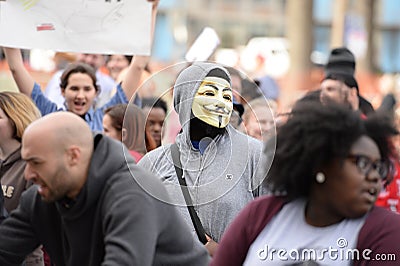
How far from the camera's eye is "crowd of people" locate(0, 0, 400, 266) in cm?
376

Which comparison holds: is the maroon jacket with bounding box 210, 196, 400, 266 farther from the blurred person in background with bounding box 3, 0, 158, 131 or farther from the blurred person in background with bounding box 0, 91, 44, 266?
the blurred person in background with bounding box 3, 0, 158, 131

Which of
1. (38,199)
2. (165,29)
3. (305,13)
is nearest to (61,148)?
(38,199)

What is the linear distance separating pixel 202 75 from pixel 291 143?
4.23 ft

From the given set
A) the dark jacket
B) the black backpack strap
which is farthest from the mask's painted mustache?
the dark jacket

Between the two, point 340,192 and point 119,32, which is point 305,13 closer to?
point 119,32

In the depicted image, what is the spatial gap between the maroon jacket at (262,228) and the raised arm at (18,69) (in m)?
3.42

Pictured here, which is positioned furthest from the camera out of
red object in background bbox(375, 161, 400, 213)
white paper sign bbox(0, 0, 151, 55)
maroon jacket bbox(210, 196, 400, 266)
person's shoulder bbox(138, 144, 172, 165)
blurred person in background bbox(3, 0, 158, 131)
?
blurred person in background bbox(3, 0, 158, 131)

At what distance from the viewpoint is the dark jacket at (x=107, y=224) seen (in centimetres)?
412

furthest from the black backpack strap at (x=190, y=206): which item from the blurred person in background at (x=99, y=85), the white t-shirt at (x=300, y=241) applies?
the blurred person in background at (x=99, y=85)

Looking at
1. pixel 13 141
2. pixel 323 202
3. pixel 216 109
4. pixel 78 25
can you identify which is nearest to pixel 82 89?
pixel 78 25

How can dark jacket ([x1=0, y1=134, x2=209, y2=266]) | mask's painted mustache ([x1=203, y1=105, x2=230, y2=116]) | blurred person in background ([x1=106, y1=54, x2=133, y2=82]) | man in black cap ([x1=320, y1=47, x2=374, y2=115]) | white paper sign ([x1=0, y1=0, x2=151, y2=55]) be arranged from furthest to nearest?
1. blurred person in background ([x1=106, y1=54, x2=133, y2=82])
2. man in black cap ([x1=320, y1=47, x2=374, y2=115])
3. white paper sign ([x1=0, y1=0, x2=151, y2=55])
4. mask's painted mustache ([x1=203, y1=105, x2=230, y2=116])
5. dark jacket ([x1=0, y1=134, x2=209, y2=266])

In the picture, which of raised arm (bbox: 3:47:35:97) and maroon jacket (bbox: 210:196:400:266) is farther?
raised arm (bbox: 3:47:35:97)

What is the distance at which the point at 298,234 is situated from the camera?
3.80 metres

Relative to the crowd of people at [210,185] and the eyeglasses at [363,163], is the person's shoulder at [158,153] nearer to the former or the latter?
the crowd of people at [210,185]
